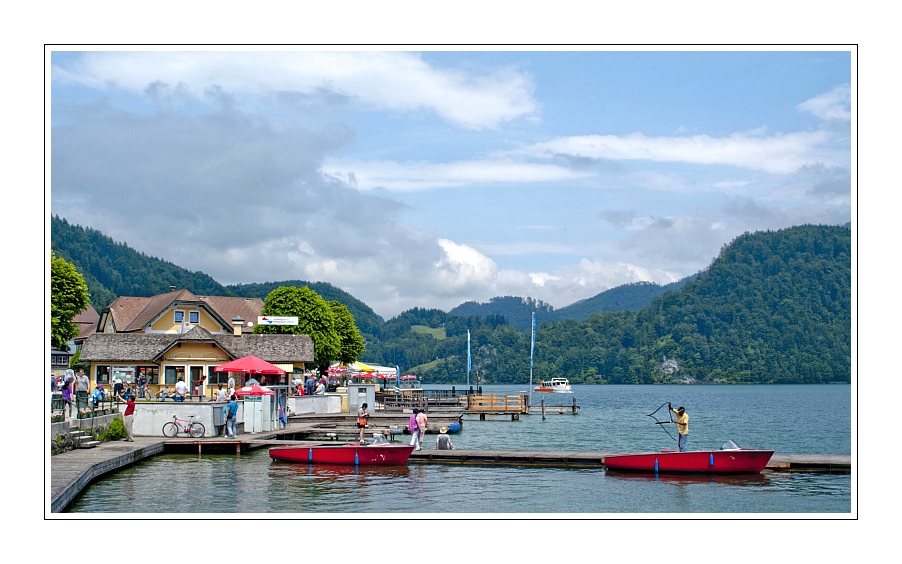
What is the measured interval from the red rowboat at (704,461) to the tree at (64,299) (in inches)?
1453

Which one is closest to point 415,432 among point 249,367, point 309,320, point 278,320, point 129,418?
point 129,418

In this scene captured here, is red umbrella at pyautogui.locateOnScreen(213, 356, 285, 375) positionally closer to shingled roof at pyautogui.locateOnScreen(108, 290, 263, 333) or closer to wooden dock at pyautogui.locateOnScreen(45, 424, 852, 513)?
wooden dock at pyautogui.locateOnScreen(45, 424, 852, 513)

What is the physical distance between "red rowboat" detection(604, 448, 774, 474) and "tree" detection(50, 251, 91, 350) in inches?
1453

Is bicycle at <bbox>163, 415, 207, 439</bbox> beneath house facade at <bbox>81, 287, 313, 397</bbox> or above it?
beneath

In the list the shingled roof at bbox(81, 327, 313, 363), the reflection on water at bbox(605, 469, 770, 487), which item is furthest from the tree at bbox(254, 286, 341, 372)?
the reflection on water at bbox(605, 469, 770, 487)

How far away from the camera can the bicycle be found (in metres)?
35.9

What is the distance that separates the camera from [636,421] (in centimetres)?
7319

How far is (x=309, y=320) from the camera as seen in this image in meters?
74.9

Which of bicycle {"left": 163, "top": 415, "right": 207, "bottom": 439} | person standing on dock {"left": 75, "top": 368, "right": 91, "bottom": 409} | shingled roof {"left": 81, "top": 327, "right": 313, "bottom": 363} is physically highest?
shingled roof {"left": 81, "top": 327, "right": 313, "bottom": 363}

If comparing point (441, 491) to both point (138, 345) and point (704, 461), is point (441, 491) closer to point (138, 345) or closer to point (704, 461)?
point (704, 461)

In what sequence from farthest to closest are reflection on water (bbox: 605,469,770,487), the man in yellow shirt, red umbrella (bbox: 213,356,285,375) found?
red umbrella (bbox: 213,356,285,375) → the man in yellow shirt → reflection on water (bbox: 605,469,770,487)
